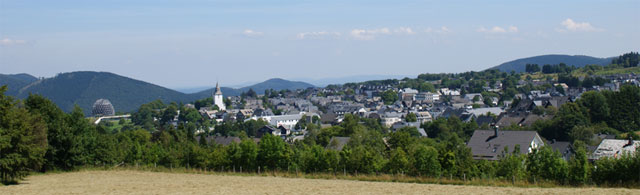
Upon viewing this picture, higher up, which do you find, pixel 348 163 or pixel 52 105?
pixel 52 105

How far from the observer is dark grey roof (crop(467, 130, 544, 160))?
45.9m

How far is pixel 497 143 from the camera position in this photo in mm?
47000

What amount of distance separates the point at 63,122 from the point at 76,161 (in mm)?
2005

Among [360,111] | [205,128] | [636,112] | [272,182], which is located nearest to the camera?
[272,182]

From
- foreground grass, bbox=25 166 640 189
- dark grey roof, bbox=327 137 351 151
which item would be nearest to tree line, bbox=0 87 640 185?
foreground grass, bbox=25 166 640 189

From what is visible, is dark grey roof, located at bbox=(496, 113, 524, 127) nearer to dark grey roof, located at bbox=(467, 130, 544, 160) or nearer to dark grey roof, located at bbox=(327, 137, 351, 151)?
dark grey roof, located at bbox=(327, 137, 351, 151)

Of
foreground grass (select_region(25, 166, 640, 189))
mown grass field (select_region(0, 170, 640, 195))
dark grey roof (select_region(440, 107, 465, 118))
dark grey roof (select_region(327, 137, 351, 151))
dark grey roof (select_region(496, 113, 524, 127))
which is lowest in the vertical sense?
dark grey roof (select_region(440, 107, 465, 118))

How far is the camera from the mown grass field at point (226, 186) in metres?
21.3

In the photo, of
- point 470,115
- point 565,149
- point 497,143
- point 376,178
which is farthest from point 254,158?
point 470,115

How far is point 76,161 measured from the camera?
32.3 m

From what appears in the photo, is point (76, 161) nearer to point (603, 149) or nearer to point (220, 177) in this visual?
point (220, 177)

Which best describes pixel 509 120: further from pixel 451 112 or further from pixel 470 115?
pixel 451 112

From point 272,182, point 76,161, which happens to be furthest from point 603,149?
point 76,161

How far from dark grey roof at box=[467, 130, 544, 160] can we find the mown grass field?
22692mm
